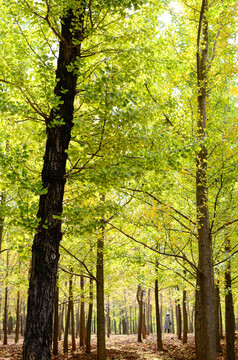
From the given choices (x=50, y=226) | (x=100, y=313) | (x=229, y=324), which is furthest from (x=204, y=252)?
(x=229, y=324)

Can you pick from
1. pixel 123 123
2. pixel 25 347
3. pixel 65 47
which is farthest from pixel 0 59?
pixel 25 347

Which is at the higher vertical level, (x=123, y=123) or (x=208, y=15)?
(x=208, y=15)

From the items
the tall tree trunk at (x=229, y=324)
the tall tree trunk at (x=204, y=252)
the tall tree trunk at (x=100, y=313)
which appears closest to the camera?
the tall tree trunk at (x=204, y=252)

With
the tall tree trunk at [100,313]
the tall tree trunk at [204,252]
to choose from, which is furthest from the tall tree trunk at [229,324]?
the tall tree trunk at [100,313]

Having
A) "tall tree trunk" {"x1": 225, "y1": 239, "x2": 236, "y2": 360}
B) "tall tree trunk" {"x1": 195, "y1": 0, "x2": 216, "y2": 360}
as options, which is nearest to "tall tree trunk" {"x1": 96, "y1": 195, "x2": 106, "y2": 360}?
"tall tree trunk" {"x1": 195, "y1": 0, "x2": 216, "y2": 360}

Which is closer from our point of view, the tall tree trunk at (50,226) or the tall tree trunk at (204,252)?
the tall tree trunk at (50,226)

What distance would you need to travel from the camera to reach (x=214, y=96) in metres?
7.38

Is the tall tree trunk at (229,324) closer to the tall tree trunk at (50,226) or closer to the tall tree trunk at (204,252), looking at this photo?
the tall tree trunk at (204,252)

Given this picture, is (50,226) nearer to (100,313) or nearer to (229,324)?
(100,313)

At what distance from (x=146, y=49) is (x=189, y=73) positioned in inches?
109

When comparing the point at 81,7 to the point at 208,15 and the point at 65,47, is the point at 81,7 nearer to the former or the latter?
the point at 65,47

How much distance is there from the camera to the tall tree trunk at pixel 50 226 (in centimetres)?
406

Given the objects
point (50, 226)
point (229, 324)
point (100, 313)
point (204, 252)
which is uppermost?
point (50, 226)

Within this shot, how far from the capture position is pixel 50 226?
442cm
